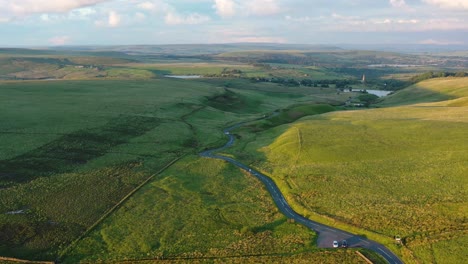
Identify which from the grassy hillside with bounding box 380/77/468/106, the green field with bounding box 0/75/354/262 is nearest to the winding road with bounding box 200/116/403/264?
the green field with bounding box 0/75/354/262

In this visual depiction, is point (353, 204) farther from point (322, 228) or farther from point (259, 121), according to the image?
point (259, 121)

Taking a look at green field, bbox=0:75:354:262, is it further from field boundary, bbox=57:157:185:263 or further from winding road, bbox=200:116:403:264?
winding road, bbox=200:116:403:264

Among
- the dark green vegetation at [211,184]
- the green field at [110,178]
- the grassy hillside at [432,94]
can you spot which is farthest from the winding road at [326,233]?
the grassy hillside at [432,94]

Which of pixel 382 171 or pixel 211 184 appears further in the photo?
pixel 382 171

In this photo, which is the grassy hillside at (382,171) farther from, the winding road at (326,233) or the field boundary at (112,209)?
the field boundary at (112,209)

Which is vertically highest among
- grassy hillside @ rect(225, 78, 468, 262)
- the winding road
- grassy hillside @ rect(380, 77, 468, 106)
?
grassy hillside @ rect(380, 77, 468, 106)

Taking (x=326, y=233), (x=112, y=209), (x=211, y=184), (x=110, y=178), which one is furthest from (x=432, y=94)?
(x=112, y=209)

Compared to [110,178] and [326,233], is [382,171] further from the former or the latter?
[110,178]

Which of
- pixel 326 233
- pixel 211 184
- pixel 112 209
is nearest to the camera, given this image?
pixel 326 233
